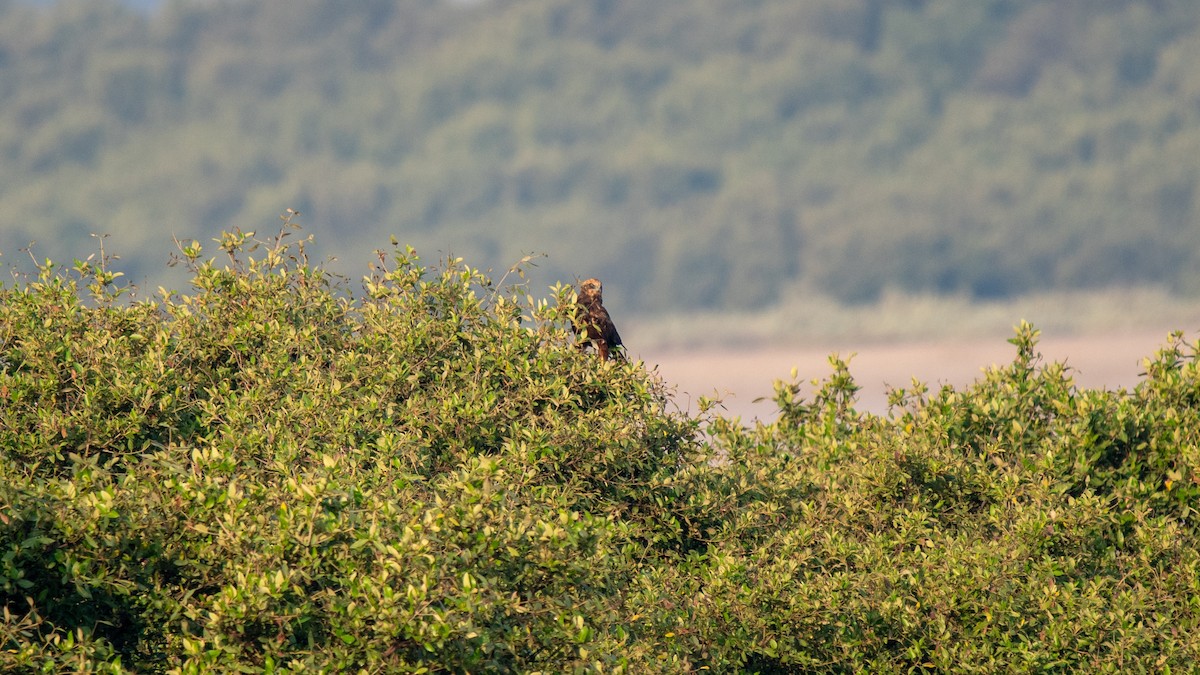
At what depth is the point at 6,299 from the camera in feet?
33.1

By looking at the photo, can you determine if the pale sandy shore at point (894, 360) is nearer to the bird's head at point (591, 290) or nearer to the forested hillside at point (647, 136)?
the forested hillside at point (647, 136)

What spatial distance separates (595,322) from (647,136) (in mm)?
128000

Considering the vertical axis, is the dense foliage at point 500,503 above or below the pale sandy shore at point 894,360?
below

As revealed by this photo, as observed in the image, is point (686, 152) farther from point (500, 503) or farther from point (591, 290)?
point (500, 503)

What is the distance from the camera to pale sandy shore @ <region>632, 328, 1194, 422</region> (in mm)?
85688

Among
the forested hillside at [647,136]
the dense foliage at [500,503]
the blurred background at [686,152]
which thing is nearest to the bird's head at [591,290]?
the dense foliage at [500,503]

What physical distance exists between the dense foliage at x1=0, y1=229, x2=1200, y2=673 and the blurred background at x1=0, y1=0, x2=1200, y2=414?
79423 millimetres

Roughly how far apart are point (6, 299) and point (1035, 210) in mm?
106857

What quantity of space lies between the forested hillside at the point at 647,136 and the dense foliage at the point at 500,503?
319 feet

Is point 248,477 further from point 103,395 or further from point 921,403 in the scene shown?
point 921,403

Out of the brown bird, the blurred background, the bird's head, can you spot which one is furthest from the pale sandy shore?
the brown bird

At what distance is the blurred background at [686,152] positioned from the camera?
4181 inches

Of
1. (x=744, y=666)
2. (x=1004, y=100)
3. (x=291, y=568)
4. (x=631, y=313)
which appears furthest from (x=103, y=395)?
(x=1004, y=100)

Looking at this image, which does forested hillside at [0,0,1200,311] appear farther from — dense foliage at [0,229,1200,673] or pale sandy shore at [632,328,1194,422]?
dense foliage at [0,229,1200,673]
